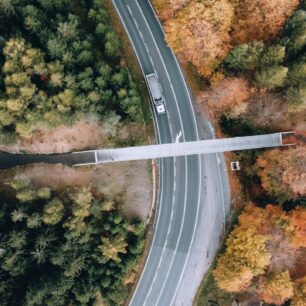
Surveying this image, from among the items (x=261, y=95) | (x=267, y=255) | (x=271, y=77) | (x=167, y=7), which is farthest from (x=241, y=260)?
(x=167, y=7)

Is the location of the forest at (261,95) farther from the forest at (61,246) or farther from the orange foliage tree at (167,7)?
the forest at (61,246)

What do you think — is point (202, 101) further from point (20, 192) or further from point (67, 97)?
point (20, 192)

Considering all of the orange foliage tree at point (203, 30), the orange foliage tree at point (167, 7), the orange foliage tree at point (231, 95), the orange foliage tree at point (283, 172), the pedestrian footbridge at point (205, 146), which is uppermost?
the orange foliage tree at point (167, 7)

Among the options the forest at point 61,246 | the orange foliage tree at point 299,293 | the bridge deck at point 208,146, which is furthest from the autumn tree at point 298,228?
the forest at point 61,246

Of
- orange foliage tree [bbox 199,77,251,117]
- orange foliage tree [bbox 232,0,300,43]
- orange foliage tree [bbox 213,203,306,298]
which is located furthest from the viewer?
orange foliage tree [bbox 199,77,251,117]

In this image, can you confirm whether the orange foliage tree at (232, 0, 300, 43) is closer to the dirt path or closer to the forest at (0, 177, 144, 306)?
the dirt path

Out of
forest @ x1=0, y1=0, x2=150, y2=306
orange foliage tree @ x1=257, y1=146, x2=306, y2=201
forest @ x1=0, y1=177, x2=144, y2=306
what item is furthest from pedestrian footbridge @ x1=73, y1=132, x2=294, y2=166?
forest @ x1=0, y1=177, x2=144, y2=306

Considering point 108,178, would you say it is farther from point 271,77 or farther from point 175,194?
point 271,77

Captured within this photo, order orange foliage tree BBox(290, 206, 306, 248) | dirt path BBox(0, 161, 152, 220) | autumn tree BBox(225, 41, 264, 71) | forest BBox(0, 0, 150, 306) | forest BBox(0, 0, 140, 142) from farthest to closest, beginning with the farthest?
dirt path BBox(0, 161, 152, 220) < orange foliage tree BBox(290, 206, 306, 248) < autumn tree BBox(225, 41, 264, 71) < forest BBox(0, 0, 150, 306) < forest BBox(0, 0, 140, 142)
